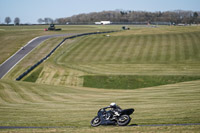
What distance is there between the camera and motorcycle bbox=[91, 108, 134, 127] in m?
17.5

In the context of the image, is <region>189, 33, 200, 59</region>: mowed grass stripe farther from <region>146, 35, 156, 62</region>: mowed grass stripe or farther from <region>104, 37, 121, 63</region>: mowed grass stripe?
<region>104, 37, 121, 63</region>: mowed grass stripe

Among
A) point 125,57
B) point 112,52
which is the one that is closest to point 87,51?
point 112,52

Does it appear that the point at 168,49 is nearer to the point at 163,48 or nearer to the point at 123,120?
the point at 163,48

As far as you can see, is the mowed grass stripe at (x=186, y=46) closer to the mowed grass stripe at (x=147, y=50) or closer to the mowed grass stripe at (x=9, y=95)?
the mowed grass stripe at (x=147, y=50)

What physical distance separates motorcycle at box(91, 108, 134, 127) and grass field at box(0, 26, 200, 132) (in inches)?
26.0

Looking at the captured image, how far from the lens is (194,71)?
5328cm

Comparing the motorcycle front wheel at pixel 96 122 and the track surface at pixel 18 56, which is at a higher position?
the motorcycle front wheel at pixel 96 122

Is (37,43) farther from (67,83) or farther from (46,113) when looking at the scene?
(46,113)

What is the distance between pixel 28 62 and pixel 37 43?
76.6 feet

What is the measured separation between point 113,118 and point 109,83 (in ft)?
104

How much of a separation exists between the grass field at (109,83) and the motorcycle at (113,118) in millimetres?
661

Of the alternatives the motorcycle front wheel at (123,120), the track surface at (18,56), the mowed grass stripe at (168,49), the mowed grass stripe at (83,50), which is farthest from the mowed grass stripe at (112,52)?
the motorcycle front wheel at (123,120)

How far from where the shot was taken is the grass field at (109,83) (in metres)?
20.4

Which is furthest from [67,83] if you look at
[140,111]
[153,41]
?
[153,41]
